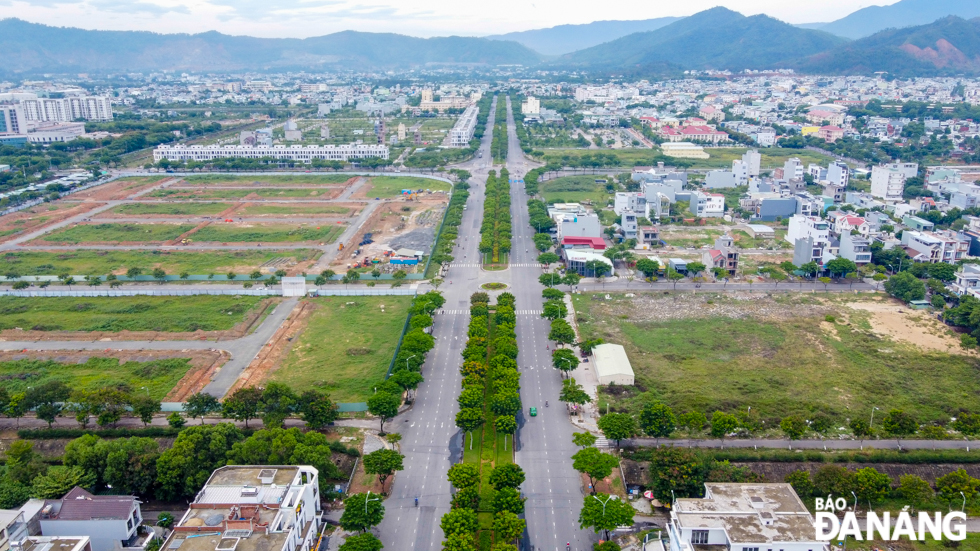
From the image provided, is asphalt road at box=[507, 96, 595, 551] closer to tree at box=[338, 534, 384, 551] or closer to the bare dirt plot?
tree at box=[338, 534, 384, 551]

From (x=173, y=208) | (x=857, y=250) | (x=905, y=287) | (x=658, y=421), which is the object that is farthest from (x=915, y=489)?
(x=173, y=208)

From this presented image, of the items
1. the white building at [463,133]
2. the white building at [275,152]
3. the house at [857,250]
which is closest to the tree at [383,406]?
the house at [857,250]

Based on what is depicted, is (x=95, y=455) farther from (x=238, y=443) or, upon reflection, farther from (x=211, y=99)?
(x=211, y=99)

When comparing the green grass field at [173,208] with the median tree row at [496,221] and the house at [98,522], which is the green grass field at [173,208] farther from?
the house at [98,522]

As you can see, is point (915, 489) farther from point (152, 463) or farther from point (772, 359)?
point (152, 463)

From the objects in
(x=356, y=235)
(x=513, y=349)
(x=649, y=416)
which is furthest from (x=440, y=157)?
(x=649, y=416)

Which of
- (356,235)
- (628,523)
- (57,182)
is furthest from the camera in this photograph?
(57,182)

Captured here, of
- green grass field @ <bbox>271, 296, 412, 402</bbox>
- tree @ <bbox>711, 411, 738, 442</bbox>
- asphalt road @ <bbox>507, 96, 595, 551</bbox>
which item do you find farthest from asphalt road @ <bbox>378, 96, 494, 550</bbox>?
tree @ <bbox>711, 411, 738, 442</bbox>
